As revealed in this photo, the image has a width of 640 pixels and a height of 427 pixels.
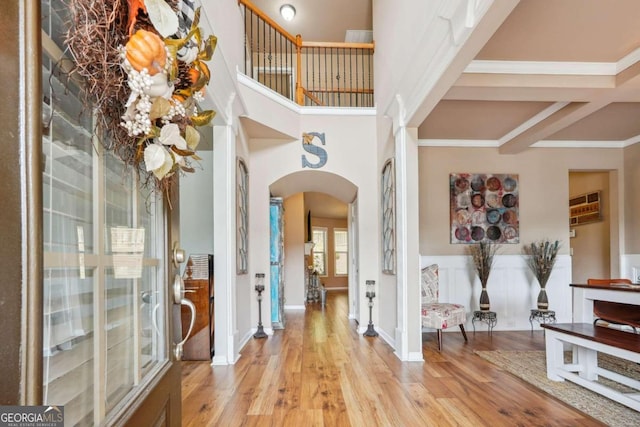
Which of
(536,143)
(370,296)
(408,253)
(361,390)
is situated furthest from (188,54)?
(536,143)

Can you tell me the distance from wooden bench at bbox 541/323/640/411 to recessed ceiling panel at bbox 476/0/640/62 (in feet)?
7.62

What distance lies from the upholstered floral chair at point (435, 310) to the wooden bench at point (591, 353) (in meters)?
1.13

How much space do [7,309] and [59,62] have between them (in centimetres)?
48

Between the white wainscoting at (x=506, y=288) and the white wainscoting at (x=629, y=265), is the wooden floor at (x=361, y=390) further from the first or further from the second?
the white wainscoting at (x=629, y=265)

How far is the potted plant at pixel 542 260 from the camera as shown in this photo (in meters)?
5.12

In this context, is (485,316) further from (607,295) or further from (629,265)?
(629,265)

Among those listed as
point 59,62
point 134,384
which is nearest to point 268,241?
point 134,384

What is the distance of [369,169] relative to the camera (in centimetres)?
537

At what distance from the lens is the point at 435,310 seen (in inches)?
170

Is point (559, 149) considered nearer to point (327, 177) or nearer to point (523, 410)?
point (327, 177)

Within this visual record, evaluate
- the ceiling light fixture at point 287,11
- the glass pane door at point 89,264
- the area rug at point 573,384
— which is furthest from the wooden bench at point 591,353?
the ceiling light fixture at point 287,11

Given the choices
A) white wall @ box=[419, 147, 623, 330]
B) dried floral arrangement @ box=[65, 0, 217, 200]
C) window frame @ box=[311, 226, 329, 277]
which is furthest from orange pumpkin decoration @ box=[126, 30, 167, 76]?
window frame @ box=[311, 226, 329, 277]

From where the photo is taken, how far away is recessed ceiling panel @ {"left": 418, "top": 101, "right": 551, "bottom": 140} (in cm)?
430

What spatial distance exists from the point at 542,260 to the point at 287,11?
17.9 feet
